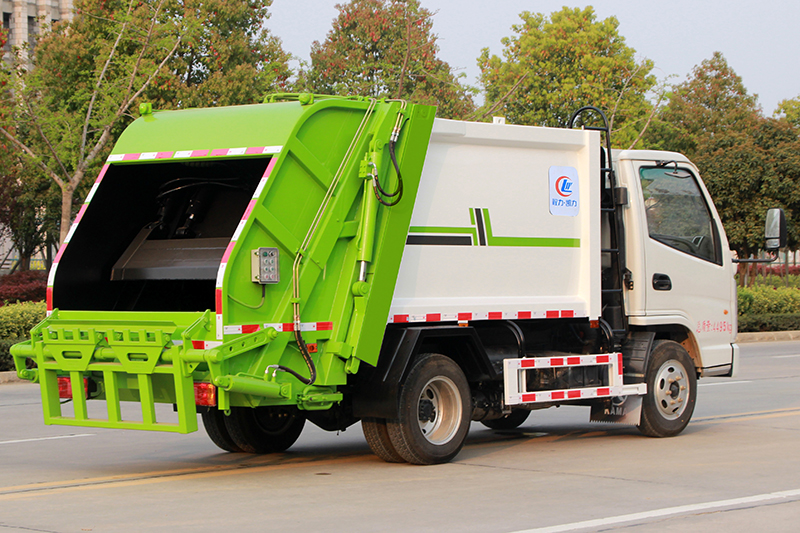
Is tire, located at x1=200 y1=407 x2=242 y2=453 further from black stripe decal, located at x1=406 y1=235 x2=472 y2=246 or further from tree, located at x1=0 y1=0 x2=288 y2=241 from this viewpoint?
tree, located at x1=0 y1=0 x2=288 y2=241

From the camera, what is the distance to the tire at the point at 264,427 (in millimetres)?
9016

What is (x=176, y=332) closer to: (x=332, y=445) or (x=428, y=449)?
(x=428, y=449)

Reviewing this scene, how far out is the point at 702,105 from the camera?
147 feet

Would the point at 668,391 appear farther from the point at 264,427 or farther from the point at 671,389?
the point at 264,427

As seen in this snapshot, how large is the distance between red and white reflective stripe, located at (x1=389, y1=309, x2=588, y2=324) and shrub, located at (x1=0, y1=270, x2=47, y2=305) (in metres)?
17.3

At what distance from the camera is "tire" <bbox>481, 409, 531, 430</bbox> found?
35.6 feet

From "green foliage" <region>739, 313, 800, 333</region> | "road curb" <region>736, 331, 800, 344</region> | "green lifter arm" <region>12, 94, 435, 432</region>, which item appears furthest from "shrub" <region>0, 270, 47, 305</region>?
"green foliage" <region>739, 313, 800, 333</region>

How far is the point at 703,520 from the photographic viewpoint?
6.25m

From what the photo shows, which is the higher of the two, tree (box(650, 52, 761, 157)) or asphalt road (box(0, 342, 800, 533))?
tree (box(650, 52, 761, 157))

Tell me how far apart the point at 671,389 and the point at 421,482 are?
3525 millimetres

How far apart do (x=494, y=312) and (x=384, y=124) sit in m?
1.89

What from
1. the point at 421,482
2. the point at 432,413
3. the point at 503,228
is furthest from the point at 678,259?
the point at 421,482

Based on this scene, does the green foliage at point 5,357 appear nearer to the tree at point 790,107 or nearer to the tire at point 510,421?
the tire at point 510,421

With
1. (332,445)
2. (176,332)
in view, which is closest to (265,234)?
(176,332)
